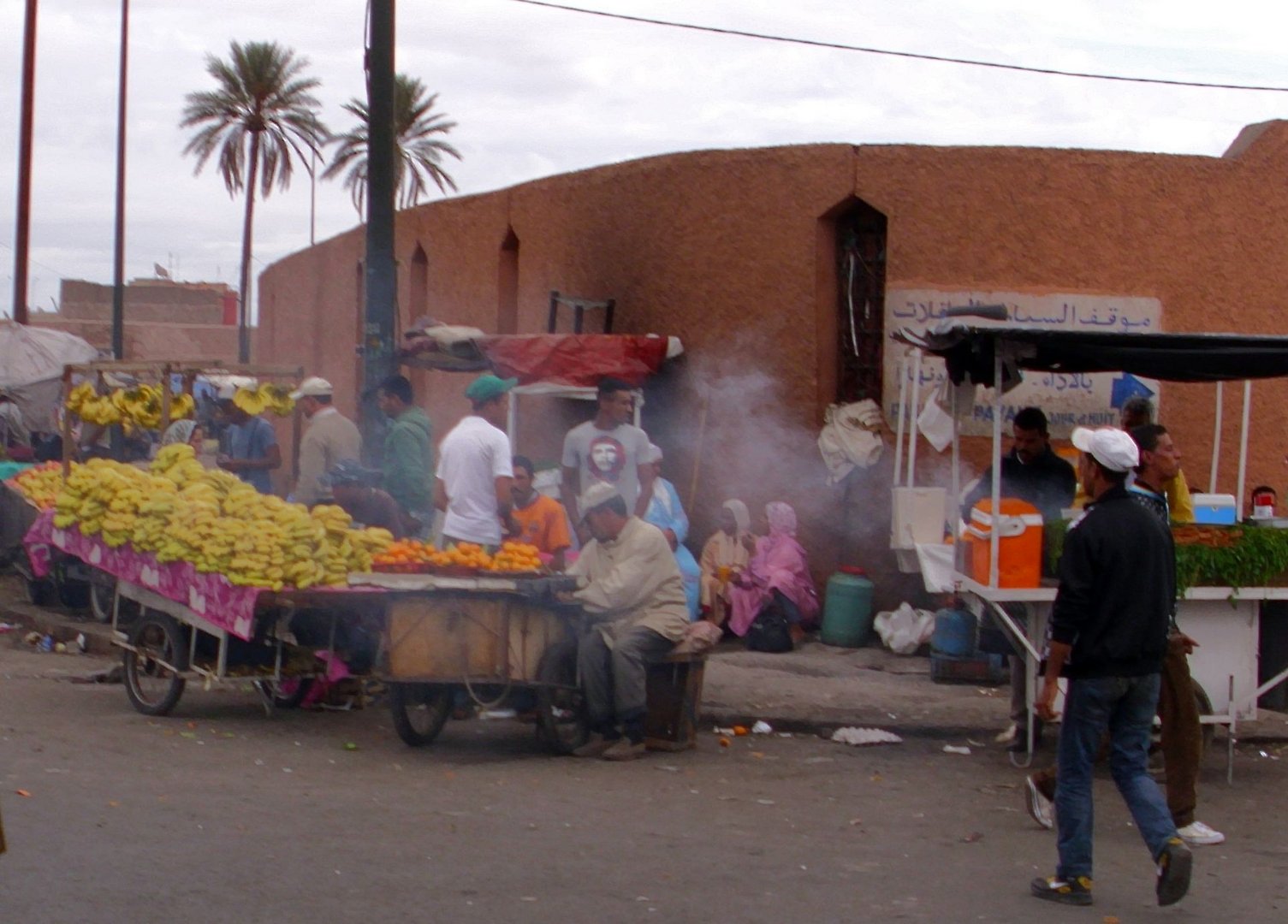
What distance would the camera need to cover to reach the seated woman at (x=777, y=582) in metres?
12.1

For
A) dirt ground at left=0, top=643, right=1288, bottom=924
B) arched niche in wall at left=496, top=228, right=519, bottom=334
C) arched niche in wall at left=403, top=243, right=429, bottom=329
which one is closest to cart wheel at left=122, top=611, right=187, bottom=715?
dirt ground at left=0, top=643, right=1288, bottom=924

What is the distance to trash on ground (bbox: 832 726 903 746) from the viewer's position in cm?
915

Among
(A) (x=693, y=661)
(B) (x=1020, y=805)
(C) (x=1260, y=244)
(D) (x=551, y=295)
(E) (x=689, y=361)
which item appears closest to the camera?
(B) (x=1020, y=805)

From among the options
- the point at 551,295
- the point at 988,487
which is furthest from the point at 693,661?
the point at 551,295

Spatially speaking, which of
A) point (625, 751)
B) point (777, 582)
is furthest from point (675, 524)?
point (625, 751)

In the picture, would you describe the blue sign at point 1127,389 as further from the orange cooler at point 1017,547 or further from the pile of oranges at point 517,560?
the pile of oranges at point 517,560

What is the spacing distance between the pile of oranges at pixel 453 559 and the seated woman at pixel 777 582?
3.58 meters

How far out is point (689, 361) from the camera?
42.8 ft

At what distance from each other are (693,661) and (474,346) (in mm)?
4614

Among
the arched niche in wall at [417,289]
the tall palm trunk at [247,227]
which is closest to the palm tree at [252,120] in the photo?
the tall palm trunk at [247,227]

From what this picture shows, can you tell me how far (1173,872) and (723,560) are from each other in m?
7.10

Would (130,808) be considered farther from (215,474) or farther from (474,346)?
(474,346)

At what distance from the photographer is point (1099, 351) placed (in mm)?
8094

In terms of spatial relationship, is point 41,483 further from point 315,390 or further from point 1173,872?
point 1173,872
